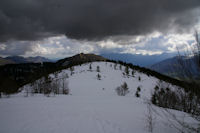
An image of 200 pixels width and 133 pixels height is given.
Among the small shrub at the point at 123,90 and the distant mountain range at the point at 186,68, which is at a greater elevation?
the distant mountain range at the point at 186,68

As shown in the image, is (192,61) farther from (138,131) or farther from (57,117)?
(57,117)

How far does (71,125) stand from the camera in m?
4.74


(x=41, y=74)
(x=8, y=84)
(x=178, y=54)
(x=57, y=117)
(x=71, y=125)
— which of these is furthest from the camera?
(x=41, y=74)

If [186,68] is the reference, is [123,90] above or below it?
below

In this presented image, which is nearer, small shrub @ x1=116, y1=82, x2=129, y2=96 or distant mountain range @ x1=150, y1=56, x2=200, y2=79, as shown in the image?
distant mountain range @ x1=150, y1=56, x2=200, y2=79

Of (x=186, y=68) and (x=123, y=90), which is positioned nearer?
(x=186, y=68)

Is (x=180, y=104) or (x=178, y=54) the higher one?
(x=178, y=54)

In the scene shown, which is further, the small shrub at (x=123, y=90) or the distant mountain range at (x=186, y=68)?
the small shrub at (x=123, y=90)

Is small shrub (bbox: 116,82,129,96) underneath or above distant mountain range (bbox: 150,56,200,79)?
underneath

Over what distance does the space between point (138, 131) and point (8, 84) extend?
60.4 feet

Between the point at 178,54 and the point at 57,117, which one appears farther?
the point at 57,117

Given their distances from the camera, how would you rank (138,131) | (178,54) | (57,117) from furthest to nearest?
1. (57,117)
2. (138,131)
3. (178,54)

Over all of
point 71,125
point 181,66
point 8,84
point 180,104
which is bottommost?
point 180,104

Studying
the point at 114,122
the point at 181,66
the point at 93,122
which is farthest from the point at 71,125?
the point at 181,66
